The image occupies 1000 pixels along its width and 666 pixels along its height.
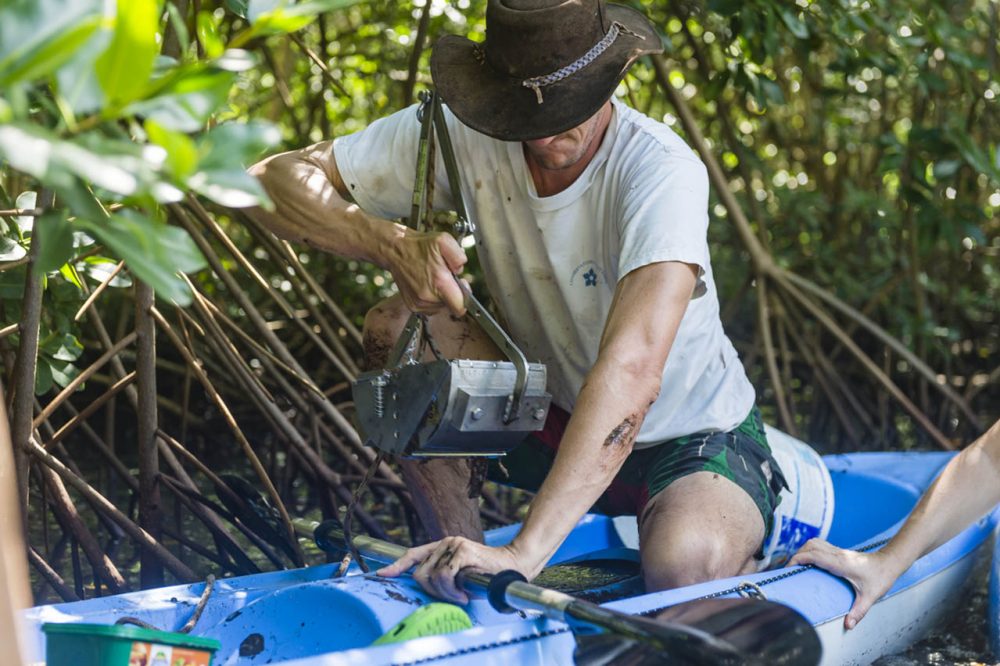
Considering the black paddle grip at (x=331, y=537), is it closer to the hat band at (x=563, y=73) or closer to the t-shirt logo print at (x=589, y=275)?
the t-shirt logo print at (x=589, y=275)

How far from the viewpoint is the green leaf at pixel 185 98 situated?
1.21m

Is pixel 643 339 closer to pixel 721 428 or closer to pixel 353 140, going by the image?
pixel 721 428

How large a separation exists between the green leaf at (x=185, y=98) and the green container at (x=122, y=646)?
0.86m

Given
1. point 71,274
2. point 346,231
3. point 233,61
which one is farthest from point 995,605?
point 233,61

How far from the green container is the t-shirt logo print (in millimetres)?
1272

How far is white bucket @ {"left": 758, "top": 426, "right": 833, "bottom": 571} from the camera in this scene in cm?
303

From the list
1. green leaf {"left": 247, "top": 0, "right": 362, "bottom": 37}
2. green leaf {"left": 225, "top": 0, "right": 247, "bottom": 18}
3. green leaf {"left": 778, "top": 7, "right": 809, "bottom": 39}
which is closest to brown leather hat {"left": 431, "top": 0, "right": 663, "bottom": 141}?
green leaf {"left": 225, "top": 0, "right": 247, "bottom": 18}

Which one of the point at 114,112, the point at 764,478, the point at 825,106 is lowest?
the point at 825,106

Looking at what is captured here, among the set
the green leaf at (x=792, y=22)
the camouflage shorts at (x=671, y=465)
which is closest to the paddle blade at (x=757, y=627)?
the camouflage shorts at (x=671, y=465)

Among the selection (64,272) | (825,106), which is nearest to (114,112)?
(64,272)

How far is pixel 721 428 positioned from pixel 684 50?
4.03 metres

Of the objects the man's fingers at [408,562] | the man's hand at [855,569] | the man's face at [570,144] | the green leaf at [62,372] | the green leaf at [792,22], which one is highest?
the man's face at [570,144]

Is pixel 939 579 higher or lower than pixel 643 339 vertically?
lower

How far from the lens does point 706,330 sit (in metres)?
2.91
